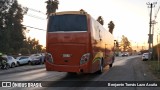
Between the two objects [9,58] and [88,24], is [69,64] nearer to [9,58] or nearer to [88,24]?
[88,24]

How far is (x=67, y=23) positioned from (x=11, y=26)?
6689cm

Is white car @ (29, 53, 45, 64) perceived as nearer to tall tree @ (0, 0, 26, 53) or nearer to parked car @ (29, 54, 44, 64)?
parked car @ (29, 54, 44, 64)

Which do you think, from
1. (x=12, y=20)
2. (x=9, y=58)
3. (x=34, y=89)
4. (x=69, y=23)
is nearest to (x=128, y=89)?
(x=34, y=89)

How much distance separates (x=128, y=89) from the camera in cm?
1447

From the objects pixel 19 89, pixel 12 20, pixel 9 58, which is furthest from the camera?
pixel 12 20

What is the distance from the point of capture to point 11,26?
82.8m

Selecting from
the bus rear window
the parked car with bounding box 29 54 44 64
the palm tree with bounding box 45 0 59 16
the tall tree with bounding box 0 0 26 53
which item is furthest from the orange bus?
the tall tree with bounding box 0 0 26 53

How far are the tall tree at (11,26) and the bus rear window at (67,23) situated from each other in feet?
198

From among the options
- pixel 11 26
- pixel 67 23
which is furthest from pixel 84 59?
pixel 11 26

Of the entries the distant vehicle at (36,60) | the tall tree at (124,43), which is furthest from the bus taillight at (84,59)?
the tall tree at (124,43)

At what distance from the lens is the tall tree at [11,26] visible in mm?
77750

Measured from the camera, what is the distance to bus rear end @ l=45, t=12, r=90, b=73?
17703 millimetres

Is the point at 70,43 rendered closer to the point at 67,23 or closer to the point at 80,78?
the point at 67,23

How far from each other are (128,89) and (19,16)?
74.5 meters
